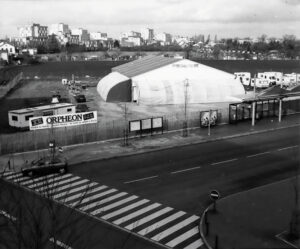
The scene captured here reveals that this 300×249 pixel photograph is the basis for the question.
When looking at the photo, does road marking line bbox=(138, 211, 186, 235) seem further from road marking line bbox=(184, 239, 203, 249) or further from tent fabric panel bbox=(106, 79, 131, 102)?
tent fabric panel bbox=(106, 79, 131, 102)

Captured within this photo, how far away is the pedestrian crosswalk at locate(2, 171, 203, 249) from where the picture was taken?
54.5 ft

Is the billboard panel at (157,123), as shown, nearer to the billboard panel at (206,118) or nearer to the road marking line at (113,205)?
the billboard panel at (206,118)

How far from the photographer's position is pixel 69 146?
3234 centimetres

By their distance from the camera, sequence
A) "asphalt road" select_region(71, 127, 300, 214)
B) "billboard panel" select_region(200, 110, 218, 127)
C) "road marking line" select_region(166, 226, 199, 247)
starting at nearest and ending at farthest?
"road marking line" select_region(166, 226, 199, 247), "asphalt road" select_region(71, 127, 300, 214), "billboard panel" select_region(200, 110, 218, 127)

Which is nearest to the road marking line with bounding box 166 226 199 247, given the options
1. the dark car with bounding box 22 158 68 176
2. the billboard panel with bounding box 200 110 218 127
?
the dark car with bounding box 22 158 68 176

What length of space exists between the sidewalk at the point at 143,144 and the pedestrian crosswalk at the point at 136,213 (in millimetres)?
5954

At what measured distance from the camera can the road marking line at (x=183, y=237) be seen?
16.2 meters

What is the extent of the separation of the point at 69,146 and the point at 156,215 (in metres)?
15.3

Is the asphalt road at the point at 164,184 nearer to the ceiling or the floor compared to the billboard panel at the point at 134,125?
nearer to the floor

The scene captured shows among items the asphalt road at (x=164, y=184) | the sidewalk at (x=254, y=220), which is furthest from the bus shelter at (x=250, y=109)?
the sidewalk at (x=254, y=220)

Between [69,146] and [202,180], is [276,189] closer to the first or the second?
[202,180]

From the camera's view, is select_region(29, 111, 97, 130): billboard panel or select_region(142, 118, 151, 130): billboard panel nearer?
select_region(29, 111, 97, 130): billboard panel

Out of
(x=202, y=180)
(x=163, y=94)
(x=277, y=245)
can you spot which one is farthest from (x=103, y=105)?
(x=277, y=245)

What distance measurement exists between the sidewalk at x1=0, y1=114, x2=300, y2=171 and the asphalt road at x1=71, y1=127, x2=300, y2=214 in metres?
1.19
